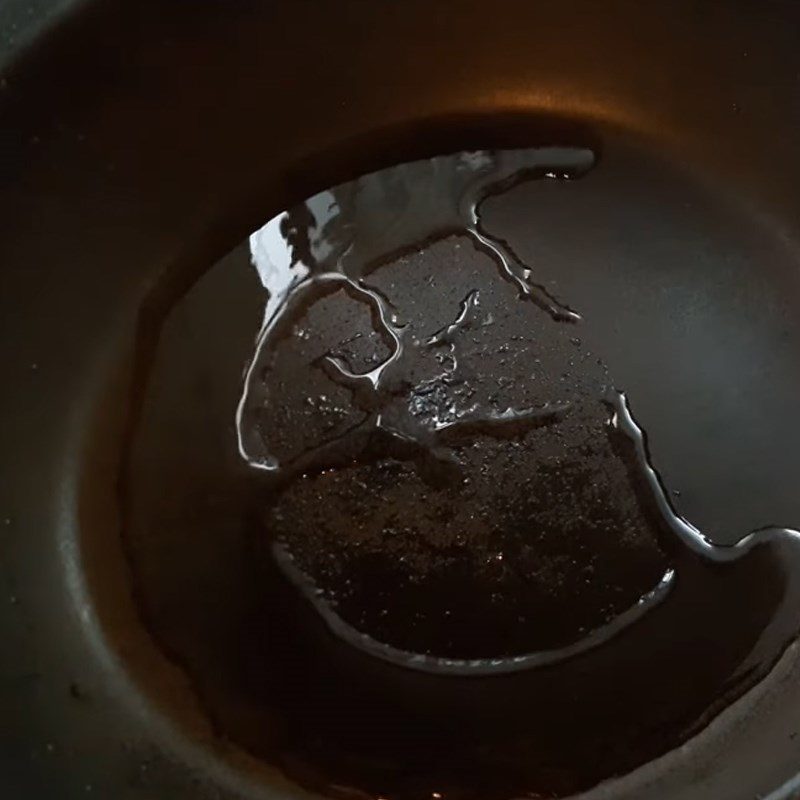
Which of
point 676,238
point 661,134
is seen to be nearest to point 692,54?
point 661,134

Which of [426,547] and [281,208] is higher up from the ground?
[281,208]

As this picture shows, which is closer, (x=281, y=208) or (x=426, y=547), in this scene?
(x=426, y=547)

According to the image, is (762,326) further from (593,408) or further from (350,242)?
(350,242)

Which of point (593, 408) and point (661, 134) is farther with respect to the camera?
point (661, 134)
